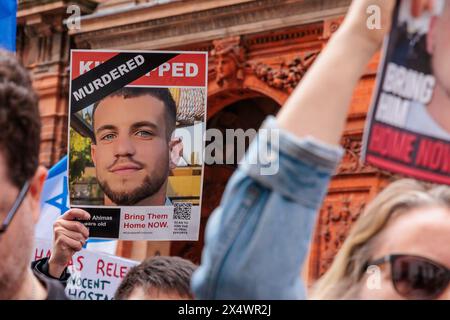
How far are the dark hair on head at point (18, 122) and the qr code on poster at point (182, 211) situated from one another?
2.55 m

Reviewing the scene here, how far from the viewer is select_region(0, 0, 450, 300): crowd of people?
1.44m

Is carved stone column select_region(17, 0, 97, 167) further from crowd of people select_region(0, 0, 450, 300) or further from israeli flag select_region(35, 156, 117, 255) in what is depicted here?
crowd of people select_region(0, 0, 450, 300)

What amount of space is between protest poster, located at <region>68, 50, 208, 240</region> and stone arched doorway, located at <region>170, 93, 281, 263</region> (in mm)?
6191

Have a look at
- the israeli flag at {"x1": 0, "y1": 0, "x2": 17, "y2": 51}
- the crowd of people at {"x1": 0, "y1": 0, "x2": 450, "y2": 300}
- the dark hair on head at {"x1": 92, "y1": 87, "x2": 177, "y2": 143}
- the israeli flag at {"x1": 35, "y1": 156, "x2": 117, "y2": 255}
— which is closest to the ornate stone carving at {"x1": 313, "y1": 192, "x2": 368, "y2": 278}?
the israeli flag at {"x1": 35, "y1": 156, "x2": 117, "y2": 255}

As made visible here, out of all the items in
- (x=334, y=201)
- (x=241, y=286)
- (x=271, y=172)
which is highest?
(x=334, y=201)

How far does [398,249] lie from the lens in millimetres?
1893

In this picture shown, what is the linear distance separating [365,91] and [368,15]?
694 centimetres

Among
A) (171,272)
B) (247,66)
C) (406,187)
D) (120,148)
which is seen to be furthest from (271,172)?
(247,66)

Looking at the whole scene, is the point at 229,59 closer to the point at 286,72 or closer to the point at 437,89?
the point at 286,72

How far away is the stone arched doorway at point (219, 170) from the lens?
423 inches

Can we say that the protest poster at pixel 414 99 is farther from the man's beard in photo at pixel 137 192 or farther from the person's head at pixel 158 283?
the man's beard in photo at pixel 137 192

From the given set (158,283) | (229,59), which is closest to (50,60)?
(229,59)

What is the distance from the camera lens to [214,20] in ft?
31.6
